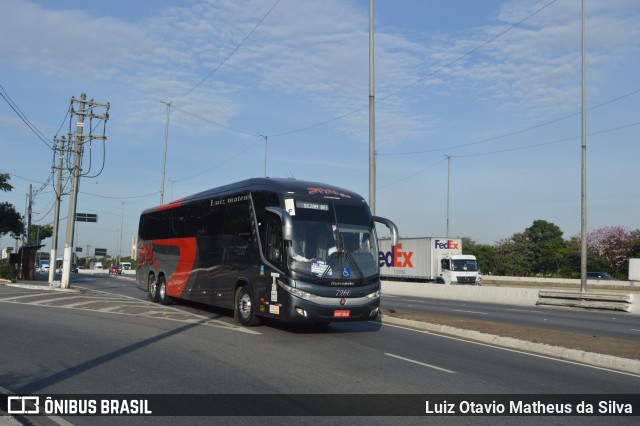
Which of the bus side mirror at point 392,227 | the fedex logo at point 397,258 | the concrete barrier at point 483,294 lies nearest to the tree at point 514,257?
the fedex logo at point 397,258

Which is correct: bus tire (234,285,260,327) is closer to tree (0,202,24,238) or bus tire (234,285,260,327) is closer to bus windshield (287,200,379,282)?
bus windshield (287,200,379,282)

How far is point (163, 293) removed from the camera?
21.7 m

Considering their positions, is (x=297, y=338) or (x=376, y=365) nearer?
(x=376, y=365)

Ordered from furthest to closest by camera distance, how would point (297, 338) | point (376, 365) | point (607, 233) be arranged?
point (607, 233)
point (297, 338)
point (376, 365)

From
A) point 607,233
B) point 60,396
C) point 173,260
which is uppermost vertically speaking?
point 607,233

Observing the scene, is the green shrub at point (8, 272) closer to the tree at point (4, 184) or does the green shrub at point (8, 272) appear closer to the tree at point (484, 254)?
the tree at point (4, 184)

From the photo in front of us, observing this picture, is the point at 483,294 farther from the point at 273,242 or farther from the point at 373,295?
the point at 273,242

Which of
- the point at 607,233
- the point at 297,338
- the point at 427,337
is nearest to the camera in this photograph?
the point at 297,338

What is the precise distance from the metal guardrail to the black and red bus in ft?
56.0

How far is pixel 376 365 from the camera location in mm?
10242

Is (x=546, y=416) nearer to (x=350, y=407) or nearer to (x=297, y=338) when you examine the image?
(x=350, y=407)

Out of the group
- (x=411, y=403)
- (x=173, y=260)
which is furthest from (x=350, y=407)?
(x=173, y=260)

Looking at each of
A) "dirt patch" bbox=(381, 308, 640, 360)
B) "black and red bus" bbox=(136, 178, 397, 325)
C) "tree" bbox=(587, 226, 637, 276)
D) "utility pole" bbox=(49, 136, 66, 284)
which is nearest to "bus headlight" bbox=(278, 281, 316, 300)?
"black and red bus" bbox=(136, 178, 397, 325)

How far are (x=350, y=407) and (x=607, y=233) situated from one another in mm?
71461
